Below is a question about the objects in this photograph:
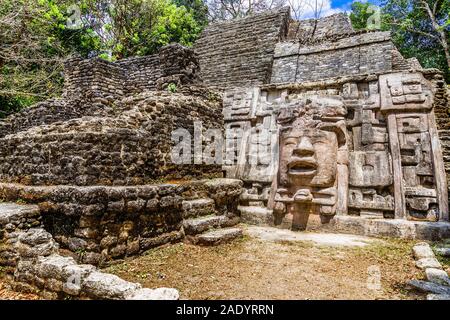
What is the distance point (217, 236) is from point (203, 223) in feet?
1.18

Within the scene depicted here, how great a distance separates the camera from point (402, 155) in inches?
207

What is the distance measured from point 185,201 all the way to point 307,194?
7.02ft

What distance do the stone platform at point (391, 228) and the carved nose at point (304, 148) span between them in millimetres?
1227

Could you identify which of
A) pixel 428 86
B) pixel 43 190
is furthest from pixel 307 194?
pixel 43 190

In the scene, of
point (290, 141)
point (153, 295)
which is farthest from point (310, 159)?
point (153, 295)

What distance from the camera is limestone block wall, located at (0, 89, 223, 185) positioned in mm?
3914

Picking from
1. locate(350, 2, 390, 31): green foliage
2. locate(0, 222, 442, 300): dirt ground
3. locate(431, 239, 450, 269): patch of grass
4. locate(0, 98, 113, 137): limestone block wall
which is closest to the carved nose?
locate(0, 222, 442, 300): dirt ground

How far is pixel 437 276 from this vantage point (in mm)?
3135

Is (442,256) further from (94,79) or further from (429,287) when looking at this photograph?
(94,79)

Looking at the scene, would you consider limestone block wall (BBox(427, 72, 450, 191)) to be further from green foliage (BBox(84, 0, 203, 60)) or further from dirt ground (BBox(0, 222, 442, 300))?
green foliage (BBox(84, 0, 203, 60))

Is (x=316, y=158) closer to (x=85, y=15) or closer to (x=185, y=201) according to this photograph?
(x=185, y=201)

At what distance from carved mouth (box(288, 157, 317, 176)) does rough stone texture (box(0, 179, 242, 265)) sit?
1.93m
